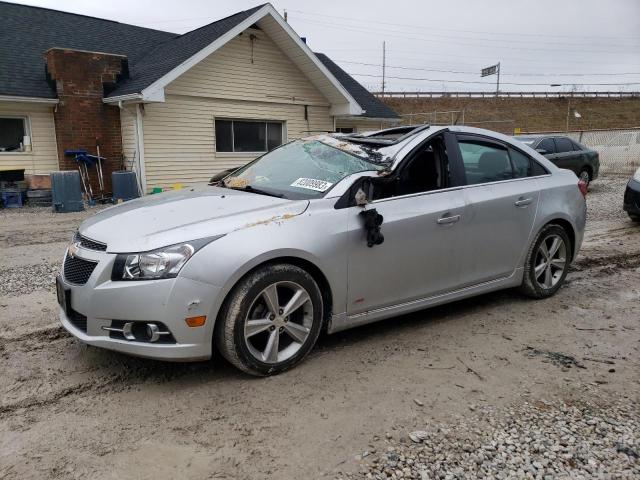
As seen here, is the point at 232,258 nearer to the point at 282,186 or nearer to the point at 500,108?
the point at 282,186

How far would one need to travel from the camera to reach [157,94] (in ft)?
40.4

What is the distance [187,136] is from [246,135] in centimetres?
199

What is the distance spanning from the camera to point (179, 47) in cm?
1441

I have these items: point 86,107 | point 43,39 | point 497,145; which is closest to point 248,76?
point 86,107

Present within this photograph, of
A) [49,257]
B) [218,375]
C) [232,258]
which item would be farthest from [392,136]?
[49,257]

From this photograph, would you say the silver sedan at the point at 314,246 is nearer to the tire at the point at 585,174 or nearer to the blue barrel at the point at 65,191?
the blue barrel at the point at 65,191

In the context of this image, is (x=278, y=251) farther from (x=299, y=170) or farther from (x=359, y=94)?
(x=359, y=94)

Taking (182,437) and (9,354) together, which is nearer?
(182,437)

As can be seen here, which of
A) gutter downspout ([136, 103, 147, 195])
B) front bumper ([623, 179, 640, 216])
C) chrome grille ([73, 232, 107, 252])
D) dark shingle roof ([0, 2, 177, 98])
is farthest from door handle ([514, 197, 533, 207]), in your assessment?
dark shingle roof ([0, 2, 177, 98])

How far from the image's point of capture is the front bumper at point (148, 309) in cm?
294

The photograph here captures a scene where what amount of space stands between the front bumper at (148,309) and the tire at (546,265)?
3.10 meters

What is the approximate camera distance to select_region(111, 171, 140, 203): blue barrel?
13.0 metres

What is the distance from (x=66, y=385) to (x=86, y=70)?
12.2 meters

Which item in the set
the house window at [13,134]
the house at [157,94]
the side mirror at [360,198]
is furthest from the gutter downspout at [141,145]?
the side mirror at [360,198]
